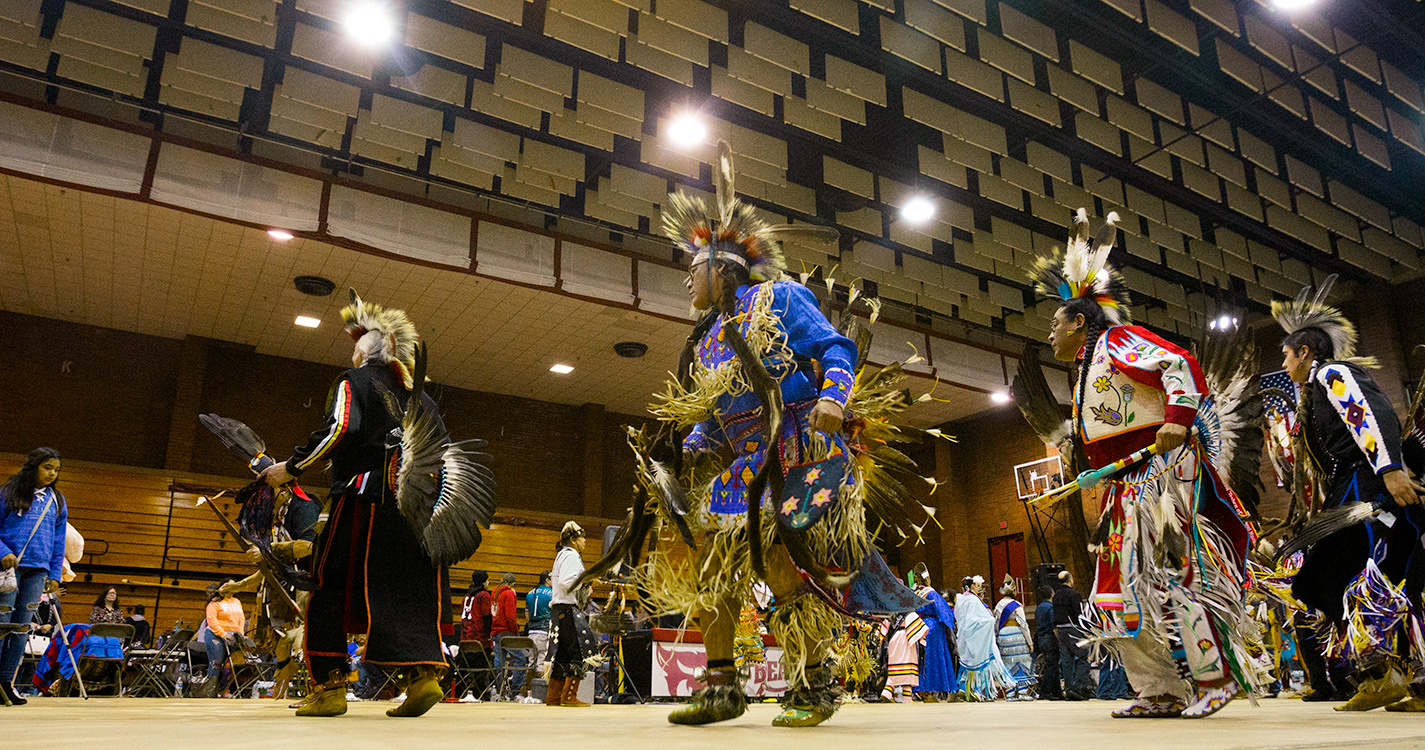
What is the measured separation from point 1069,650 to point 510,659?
521cm

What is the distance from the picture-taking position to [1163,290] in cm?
1241

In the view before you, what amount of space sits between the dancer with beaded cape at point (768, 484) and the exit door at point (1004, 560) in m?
13.1

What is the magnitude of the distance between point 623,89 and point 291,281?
479cm

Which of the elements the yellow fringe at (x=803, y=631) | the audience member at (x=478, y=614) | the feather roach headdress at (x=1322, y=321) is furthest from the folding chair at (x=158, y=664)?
the feather roach headdress at (x=1322, y=321)

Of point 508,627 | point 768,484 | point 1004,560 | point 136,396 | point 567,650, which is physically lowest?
point 567,650

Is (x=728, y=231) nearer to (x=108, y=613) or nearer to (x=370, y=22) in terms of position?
(x=370, y=22)

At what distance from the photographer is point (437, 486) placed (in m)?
2.97

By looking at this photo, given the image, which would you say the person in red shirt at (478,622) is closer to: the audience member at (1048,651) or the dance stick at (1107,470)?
the audience member at (1048,651)

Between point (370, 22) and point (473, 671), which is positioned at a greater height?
point (370, 22)

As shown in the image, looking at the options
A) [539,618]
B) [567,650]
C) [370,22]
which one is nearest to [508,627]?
[539,618]

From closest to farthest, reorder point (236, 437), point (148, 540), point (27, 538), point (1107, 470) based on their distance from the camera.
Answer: point (1107, 470) → point (236, 437) → point (27, 538) → point (148, 540)

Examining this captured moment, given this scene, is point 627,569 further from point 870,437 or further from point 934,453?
point 934,453

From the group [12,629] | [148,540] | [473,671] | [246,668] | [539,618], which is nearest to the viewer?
[12,629]

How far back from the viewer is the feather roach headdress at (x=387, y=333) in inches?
123
